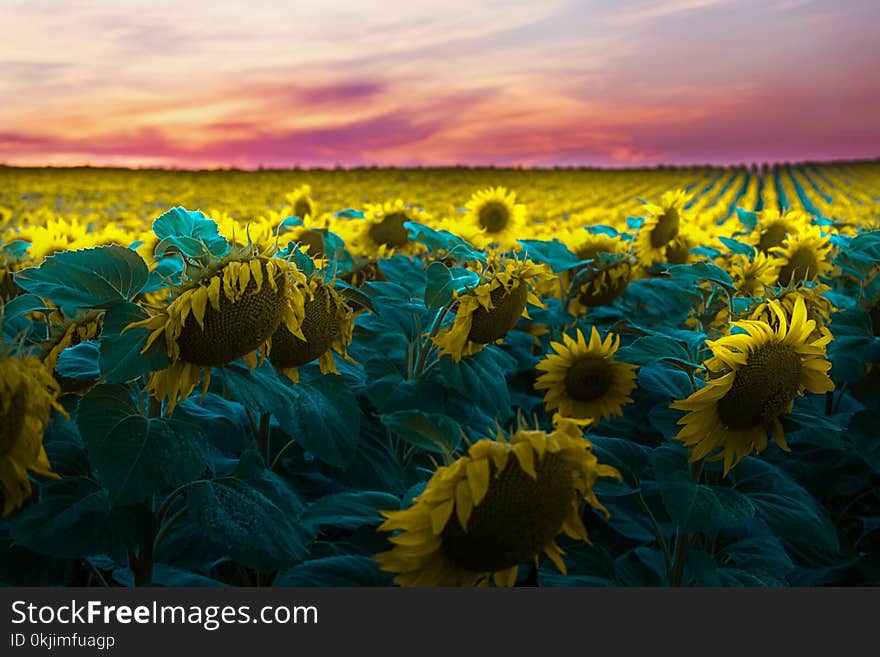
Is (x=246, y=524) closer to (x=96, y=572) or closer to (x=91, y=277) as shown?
(x=96, y=572)

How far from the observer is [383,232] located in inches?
149

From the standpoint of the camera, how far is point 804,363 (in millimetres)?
1956

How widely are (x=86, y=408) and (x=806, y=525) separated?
1.71m

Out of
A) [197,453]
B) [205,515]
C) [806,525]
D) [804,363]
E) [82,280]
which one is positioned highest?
[82,280]

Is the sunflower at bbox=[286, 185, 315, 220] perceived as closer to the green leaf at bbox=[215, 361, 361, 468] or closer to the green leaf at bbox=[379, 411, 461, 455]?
the green leaf at bbox=[215, 361, 361, 468]

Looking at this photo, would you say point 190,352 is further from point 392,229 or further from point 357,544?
point 392,229

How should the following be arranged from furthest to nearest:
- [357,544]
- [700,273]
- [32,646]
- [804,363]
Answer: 1. [700,273]
2. [804,363]
3. [357,544]
4. [32,646]

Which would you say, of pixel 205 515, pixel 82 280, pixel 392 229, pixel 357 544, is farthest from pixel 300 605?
pixel 392 229

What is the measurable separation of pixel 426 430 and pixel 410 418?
4 centimetres

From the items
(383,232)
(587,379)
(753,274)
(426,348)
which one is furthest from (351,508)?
(753,274)

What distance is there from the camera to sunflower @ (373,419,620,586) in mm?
1241

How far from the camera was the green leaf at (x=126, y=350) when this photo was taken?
1.35 metres

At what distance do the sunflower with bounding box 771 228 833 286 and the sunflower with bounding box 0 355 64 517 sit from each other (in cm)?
330

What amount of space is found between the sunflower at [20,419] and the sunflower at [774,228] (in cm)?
390
